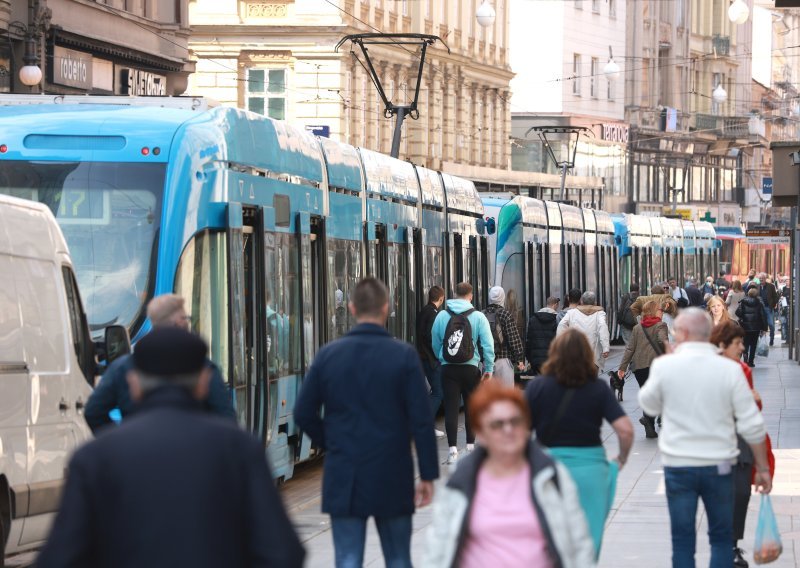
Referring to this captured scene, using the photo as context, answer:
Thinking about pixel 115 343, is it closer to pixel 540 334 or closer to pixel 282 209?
pixel 282 209

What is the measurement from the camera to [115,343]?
9.53 metres

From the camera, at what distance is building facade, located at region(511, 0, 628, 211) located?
78.3 m

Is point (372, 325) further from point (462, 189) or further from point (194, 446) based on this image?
point (462, 189)

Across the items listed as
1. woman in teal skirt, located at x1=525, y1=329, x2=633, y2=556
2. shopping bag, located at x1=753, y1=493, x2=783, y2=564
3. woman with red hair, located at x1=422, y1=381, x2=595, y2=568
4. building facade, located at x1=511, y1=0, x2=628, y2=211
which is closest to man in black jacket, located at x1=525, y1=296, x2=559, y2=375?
shopping bag, located at x1=753, y1=493, x2=783, y2=564

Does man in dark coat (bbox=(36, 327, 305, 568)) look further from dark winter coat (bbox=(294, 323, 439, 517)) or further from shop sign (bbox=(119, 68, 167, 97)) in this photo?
shop sign (bbox=(119, 68, 167, 97))

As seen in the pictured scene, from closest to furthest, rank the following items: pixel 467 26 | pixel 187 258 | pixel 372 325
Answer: pixel 372 325 → pixel 187 258 → pixel 467 26

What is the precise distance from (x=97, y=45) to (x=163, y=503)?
2627 centimetres

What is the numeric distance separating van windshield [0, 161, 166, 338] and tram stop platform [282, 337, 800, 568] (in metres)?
1.89

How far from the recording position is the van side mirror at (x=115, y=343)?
31.1 ft

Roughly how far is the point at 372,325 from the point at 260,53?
44260mm

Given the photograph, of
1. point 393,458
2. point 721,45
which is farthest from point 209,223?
point 721,45

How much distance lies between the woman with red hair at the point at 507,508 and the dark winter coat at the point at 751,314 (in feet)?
88.0

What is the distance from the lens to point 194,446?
14.5 ft

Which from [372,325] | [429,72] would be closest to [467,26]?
[429,72]
